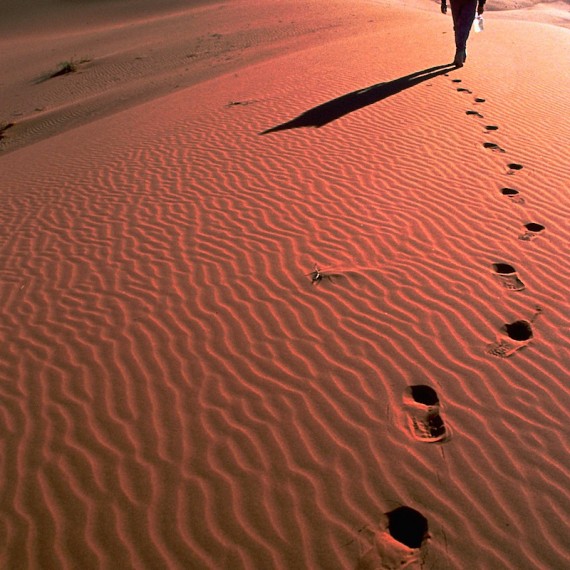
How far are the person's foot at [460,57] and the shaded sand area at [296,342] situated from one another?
2090 millimetres

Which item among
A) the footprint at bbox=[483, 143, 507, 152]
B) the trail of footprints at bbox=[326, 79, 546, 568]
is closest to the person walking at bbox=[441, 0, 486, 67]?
the footprint at bbox=[483, 143, 507, 152]

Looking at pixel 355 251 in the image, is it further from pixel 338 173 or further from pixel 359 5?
pixel 359 5

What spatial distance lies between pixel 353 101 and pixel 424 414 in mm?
7375

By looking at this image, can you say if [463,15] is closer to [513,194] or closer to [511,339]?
[513,194]

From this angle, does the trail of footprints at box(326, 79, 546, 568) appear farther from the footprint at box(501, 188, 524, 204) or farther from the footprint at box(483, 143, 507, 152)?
the footprint at box(483, 143, 507, 152)

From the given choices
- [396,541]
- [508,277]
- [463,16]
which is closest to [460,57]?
[463,16]

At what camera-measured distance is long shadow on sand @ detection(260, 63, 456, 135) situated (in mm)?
8875

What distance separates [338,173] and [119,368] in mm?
4013


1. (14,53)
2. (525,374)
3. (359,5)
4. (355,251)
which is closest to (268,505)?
(525,374)

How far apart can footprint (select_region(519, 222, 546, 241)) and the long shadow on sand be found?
13.5ft

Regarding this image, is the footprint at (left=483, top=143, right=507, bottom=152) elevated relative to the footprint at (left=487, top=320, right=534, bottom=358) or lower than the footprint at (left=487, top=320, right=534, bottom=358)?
elevated

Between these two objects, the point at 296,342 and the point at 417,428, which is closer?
the point at 417,428

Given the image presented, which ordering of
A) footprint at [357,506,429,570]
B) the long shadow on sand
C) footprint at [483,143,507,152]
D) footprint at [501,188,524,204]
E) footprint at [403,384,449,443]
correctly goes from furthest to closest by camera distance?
the long shadow on sand → footprint at [483,143,507,152] → footprint at [501,188,524,204] → footprint at [403,384,449,443] → footprint at [357,506,429,570]

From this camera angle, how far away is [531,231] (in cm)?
553
